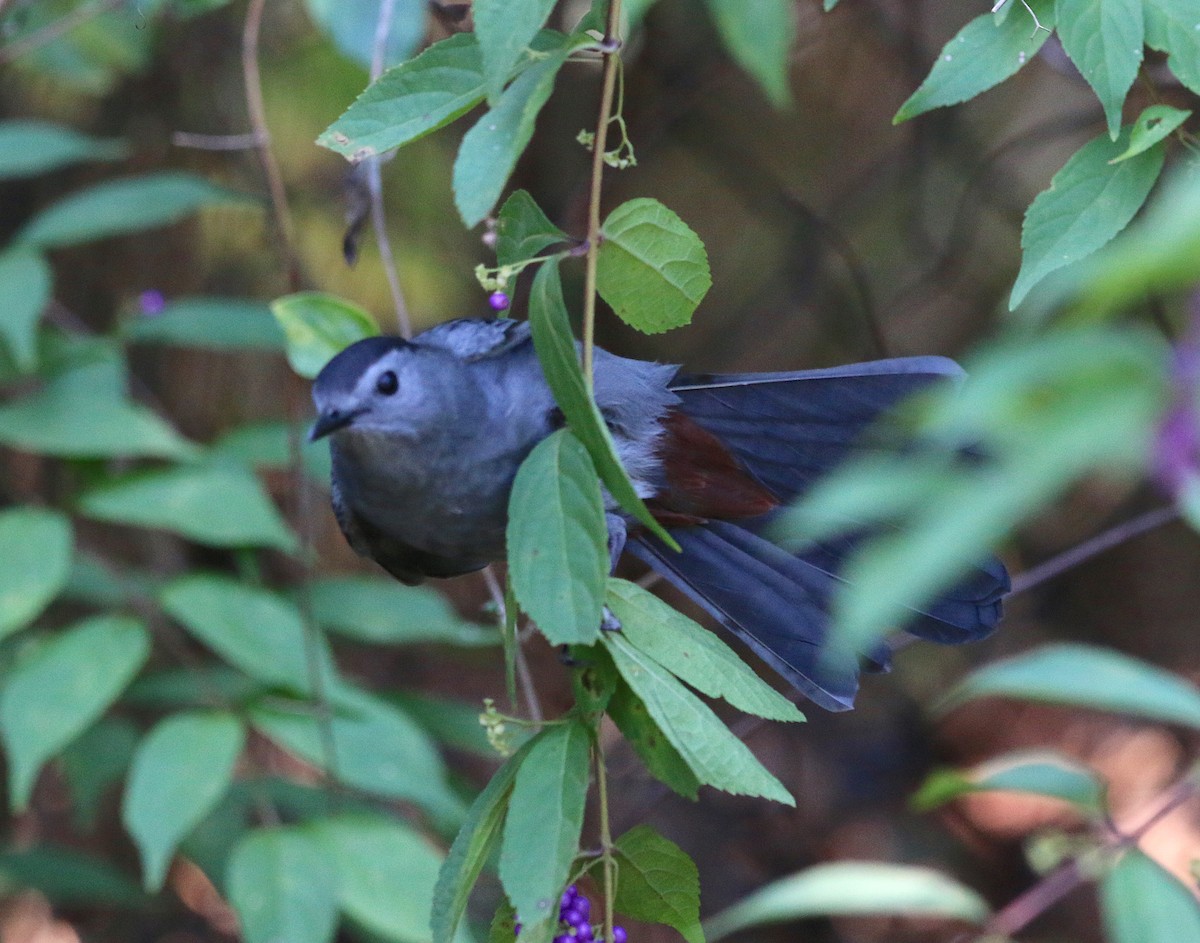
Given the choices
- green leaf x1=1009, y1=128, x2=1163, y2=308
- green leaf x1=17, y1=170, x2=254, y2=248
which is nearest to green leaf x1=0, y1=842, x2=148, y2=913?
green leaf x1=17, y1=170, x2=254, y2=248

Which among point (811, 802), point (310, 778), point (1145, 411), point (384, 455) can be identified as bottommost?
point (811, 802)

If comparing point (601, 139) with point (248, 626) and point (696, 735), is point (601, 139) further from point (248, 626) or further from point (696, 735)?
point (248, 626)

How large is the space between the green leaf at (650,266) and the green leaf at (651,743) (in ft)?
1.04

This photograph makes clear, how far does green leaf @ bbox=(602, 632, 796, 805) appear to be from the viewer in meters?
1.01

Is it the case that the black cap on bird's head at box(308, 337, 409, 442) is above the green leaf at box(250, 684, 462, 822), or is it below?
above

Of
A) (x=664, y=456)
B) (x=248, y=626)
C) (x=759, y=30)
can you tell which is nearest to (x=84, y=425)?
(x=248, y=626)

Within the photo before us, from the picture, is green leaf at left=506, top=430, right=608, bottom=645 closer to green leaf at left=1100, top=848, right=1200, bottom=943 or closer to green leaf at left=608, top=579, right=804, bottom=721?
green leaf at left=608, top=579, right=804, bottom=721

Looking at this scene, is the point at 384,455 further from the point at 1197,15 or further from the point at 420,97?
the point at 1197,15

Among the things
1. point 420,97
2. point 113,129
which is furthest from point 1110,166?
point 113,129

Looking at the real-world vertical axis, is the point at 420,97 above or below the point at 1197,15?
above

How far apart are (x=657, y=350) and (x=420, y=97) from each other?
2.89 m

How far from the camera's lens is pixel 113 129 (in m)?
3.61

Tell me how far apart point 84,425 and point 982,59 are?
190cm

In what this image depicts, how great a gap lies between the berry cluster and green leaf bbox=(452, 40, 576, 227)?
603 mm
